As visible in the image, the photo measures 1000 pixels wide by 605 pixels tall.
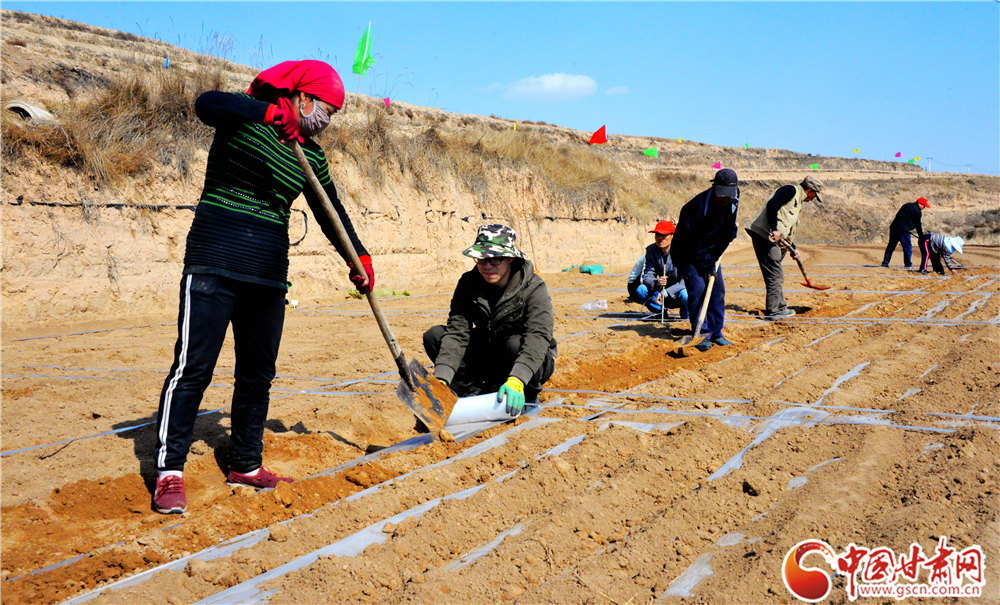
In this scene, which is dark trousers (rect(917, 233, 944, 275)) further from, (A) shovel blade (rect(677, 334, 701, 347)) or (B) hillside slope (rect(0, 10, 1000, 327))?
(A) shovel blade (rect(677, 334, 701, 347))

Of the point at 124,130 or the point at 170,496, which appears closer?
the point at 170,496

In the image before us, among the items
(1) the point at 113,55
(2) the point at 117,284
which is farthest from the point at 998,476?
(1) the point at 113,55

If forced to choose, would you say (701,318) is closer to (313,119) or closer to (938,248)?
(313,119)

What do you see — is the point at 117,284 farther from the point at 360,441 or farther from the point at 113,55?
the point at 113,55

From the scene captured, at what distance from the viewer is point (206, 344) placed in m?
2.57

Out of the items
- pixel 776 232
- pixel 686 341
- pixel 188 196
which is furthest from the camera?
pixel 188 196

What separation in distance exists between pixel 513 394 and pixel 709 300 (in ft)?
10.5

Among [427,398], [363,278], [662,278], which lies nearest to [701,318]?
[662,278]

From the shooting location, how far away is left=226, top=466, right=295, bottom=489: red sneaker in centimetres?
284

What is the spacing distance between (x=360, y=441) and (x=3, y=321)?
18.3 ft

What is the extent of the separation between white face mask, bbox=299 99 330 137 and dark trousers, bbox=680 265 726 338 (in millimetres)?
4149

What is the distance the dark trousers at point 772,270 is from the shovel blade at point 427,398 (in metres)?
4.96

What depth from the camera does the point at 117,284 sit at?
760 cm

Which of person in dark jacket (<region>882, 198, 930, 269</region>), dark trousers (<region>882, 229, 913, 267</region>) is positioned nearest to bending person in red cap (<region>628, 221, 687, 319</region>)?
person in dark jacket (<region>882, 198, 930, 269</region>)
